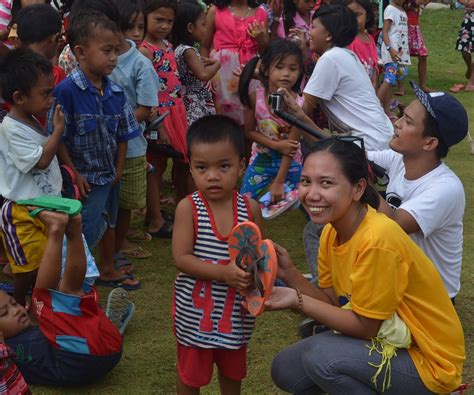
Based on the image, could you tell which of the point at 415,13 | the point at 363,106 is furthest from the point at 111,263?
the point at 415,13

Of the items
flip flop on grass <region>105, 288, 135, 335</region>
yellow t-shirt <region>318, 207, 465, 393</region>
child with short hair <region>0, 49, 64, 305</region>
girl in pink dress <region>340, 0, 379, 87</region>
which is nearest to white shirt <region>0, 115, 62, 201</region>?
child with short hair <region>0, 49, 64, 305</region>

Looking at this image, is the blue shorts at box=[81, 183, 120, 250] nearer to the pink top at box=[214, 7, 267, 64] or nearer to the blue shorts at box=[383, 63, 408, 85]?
the pink top at box=[214, 7, 267, 64]

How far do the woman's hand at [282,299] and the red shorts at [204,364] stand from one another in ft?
1.20

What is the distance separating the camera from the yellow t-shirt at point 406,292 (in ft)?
8.22

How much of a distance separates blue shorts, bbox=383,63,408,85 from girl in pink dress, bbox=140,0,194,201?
3.55 metres

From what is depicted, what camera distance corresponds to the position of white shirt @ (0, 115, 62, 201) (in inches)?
138

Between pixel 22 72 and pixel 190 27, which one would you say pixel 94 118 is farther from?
pixel 190 27

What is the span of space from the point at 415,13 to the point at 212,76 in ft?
15.9

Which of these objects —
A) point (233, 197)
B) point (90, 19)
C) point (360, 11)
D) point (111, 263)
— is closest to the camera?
point (233, 197)

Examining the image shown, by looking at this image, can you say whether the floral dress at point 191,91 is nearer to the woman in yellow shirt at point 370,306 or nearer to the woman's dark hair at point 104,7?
the woman's dark hair at point 104,7

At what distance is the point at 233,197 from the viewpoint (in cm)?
288

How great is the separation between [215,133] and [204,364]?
0.84 meters

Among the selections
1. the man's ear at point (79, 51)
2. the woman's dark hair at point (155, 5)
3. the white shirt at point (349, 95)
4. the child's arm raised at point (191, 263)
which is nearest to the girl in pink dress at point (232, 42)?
the woman's dark hair at point (155, 5)

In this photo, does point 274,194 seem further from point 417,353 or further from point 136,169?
point 417,353
